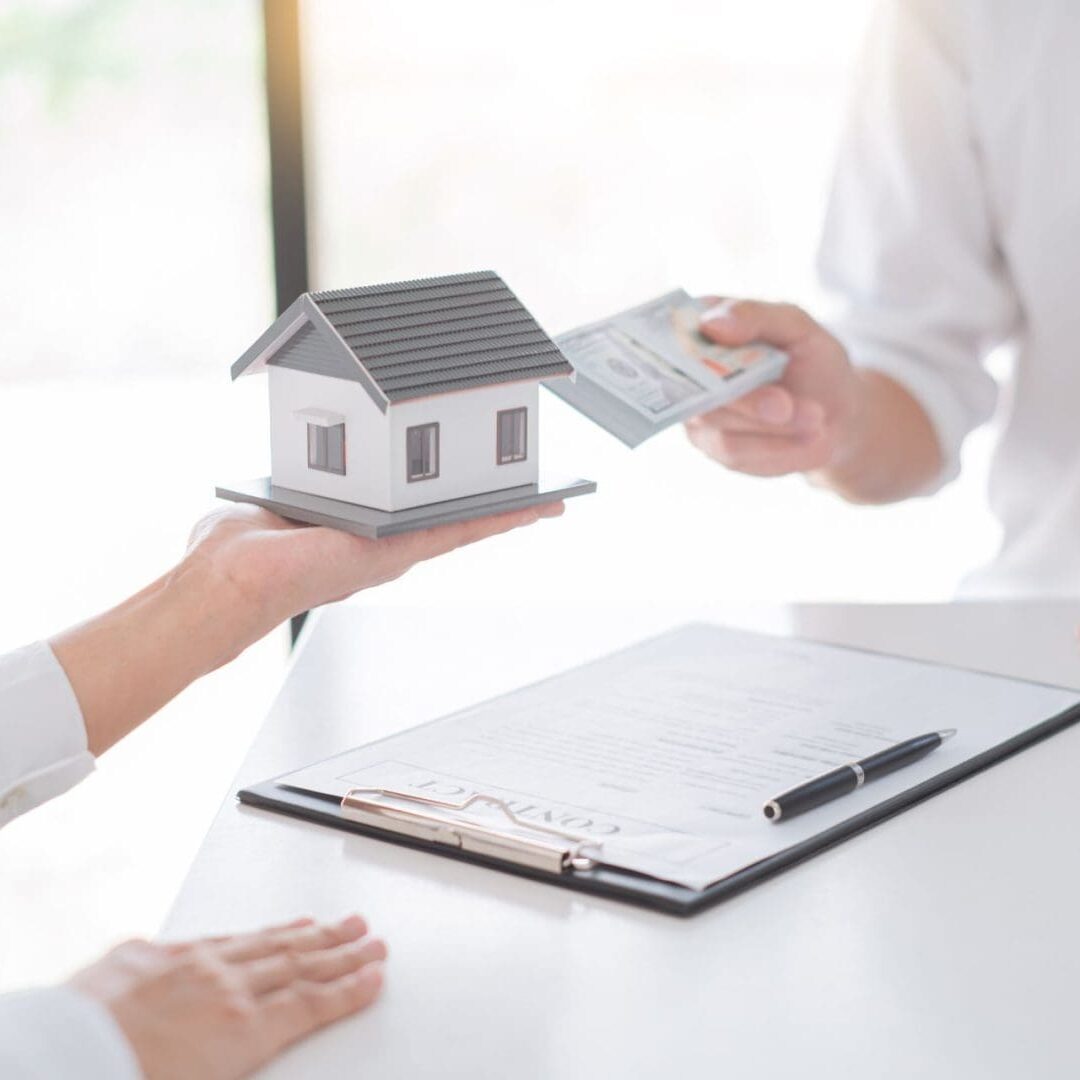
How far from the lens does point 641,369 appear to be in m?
1.22

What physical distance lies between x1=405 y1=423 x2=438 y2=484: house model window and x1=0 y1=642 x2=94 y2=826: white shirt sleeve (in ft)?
0.88

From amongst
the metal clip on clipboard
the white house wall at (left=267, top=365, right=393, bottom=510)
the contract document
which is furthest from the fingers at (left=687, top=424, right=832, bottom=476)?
the metal clip on clipboard

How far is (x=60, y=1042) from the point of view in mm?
674

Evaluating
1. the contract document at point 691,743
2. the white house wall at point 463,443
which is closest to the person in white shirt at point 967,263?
the contract document at point 691,743

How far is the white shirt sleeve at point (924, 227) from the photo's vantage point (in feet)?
5.59

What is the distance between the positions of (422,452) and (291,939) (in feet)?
1.26

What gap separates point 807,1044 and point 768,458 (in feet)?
2.81

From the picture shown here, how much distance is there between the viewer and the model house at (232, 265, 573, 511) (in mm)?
1011

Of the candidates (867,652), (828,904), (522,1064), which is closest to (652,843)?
(828,904)

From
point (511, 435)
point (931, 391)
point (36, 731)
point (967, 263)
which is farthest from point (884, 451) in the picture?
point (36, 731)

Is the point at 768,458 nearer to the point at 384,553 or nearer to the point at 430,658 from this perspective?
the point at 430,658

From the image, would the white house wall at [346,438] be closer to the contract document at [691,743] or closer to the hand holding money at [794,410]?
the contract document at [691,743]

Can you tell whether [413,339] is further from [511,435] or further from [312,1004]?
[312,1004]

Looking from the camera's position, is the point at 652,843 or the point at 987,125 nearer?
the point at 652,843
